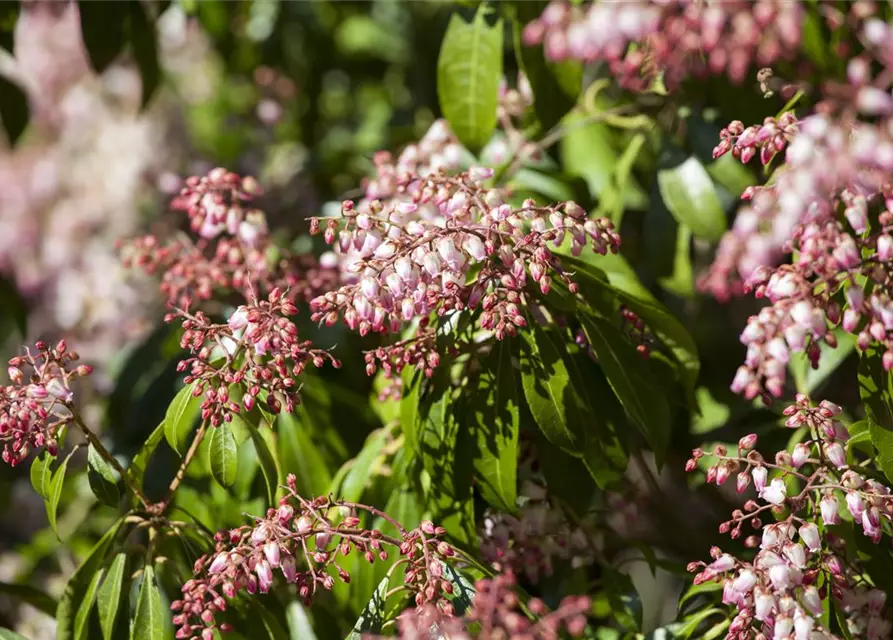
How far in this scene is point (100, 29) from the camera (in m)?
1.88

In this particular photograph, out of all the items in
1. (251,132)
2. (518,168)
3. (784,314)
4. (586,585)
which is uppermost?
(251,132)

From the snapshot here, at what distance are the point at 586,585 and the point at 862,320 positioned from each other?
24.4 inches

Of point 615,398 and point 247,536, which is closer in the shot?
point 247,536

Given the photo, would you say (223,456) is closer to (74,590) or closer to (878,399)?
(74,590)

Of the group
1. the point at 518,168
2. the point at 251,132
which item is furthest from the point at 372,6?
the point at 518,168

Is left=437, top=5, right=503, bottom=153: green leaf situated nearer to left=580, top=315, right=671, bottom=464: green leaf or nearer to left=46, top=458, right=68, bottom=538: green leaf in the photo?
left=580, top=315, right=671, bottom=464: green leaf

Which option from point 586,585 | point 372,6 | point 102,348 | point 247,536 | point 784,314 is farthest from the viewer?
point 372,6

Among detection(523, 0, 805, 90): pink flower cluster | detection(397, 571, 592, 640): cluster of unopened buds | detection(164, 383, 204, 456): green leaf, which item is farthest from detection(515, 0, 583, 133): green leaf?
detection(397, 571, 592, 640): cluster of unopened buds

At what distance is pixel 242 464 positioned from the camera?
5.55 feet

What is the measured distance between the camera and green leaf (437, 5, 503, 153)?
1680mm

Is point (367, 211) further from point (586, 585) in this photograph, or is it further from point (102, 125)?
point (102, 125)

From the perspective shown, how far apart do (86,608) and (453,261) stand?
2.43ft

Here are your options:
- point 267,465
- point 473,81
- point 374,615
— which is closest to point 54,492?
point 267,465

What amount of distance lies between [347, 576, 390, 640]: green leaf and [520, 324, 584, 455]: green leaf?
294 millimetres
